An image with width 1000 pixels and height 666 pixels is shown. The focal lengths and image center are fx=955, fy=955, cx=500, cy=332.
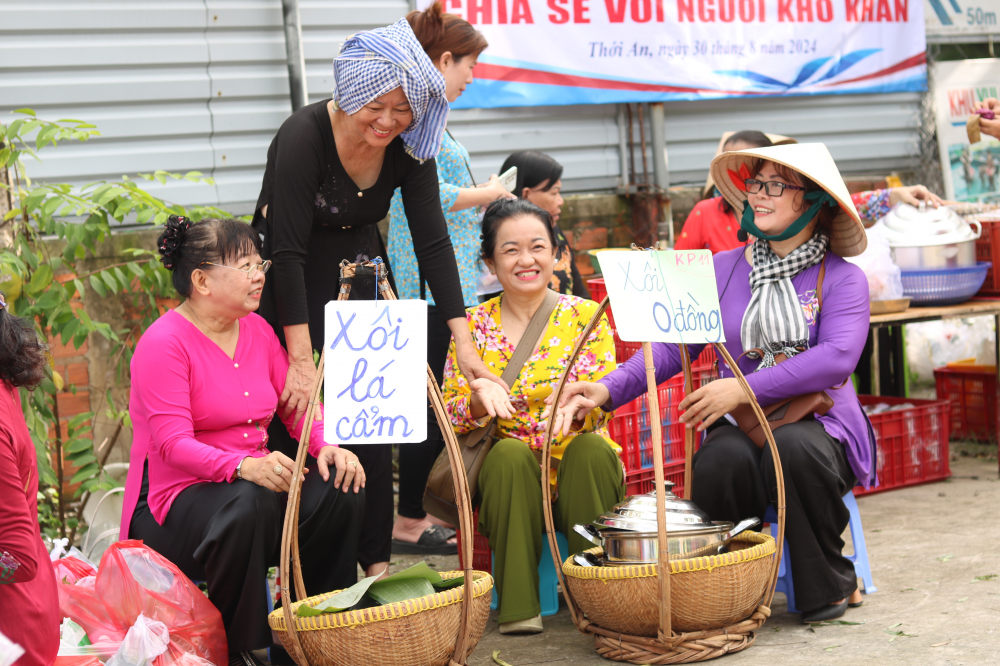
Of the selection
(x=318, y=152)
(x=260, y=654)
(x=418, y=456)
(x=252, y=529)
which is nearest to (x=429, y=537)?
(x=418, y=456)

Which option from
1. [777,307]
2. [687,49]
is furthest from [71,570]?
[687,49]

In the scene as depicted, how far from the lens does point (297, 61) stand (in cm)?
517

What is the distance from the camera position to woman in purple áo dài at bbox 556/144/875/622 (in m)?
2.88

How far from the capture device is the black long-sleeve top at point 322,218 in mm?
2834

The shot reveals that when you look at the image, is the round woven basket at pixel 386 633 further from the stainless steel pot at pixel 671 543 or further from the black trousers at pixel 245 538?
the stainless steel pot at pixel 671 543

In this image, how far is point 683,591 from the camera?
8.20 ft

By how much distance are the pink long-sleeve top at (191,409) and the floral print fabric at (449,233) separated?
3.48 ft

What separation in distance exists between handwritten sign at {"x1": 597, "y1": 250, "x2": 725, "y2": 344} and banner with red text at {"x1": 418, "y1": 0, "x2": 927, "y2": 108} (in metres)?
3.14

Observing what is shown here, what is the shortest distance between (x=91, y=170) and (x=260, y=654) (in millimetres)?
2901

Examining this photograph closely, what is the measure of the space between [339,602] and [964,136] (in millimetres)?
6442

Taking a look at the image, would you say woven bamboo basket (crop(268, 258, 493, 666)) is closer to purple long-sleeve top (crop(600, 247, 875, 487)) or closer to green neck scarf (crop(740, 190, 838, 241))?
purple long-sleeve top (crop(600, 247, 875, 487))

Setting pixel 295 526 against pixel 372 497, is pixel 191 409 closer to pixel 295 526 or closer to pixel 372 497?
pixel 295 526

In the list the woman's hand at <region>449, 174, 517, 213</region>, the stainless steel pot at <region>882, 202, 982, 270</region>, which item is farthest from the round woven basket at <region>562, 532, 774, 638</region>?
the stainless steel pot at <region>882, 202, 982, 270</region>

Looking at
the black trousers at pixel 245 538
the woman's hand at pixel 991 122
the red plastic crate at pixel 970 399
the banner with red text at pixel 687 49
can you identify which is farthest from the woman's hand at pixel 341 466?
the red plastic crate at pixel 970 399
